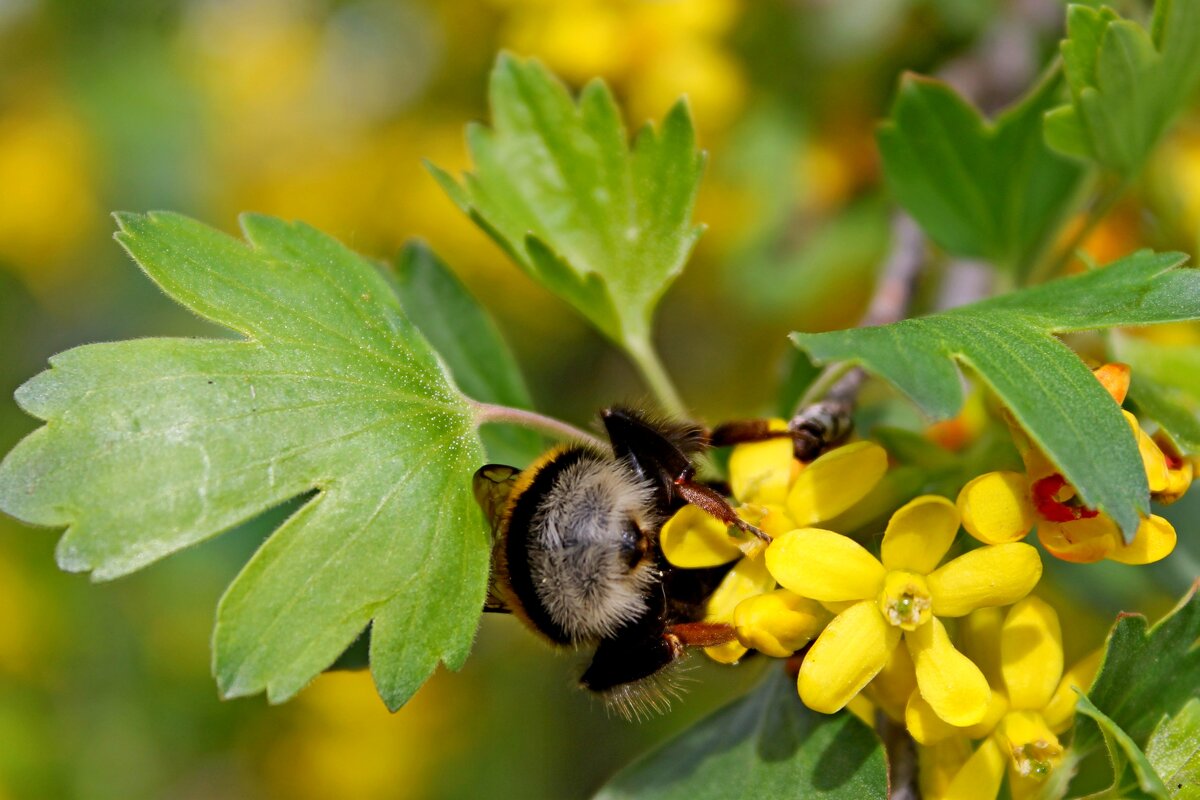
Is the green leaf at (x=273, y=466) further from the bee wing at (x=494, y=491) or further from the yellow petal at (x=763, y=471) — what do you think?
the yellow petal at (x=763, y=471)

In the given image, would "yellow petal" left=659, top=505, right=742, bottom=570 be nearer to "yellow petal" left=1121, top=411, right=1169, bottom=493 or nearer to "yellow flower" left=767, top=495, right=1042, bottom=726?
"yellow flower" left=767, top=495, right=1042, bottom=726

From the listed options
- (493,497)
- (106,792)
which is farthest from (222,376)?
(106,792)

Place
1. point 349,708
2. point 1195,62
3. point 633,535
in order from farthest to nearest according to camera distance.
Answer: point 349,708, point 1195,62, point 633,535

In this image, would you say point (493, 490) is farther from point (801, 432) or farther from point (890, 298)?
point (890, 298)

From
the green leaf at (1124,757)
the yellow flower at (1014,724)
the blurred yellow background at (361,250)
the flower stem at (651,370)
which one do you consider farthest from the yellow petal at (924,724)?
the blurred yellow background at (361,250)

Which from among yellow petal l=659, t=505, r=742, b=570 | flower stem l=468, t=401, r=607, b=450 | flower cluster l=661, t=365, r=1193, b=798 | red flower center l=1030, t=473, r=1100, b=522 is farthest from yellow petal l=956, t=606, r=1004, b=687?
flower stem l=468, t=401, r=607, b=450

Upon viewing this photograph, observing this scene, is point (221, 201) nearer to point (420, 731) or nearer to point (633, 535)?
point (420, 731)
